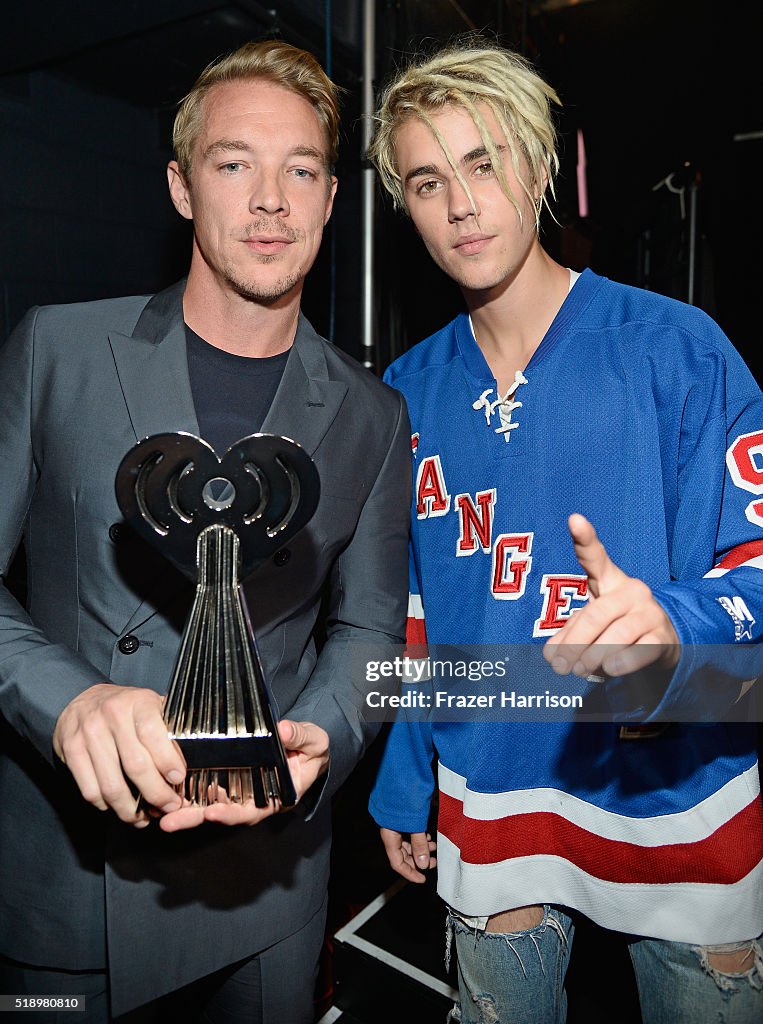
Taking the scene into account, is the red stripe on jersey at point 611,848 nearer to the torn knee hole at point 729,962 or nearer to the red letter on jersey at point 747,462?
the torn knee hole at point 729,962

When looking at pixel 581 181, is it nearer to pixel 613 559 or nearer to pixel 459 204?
pixel 459 204

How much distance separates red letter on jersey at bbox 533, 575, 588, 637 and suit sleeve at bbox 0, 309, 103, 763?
0.61m

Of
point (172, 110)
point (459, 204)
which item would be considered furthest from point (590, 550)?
point (172, 110)

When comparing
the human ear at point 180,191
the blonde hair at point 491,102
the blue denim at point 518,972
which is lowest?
the blue denim at point 518,972

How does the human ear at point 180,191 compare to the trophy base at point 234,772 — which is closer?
the trophy base at point 234,772

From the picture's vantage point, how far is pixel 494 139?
125cm

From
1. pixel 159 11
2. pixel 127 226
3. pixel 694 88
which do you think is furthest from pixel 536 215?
pixel 694 88

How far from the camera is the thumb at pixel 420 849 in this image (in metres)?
1.38

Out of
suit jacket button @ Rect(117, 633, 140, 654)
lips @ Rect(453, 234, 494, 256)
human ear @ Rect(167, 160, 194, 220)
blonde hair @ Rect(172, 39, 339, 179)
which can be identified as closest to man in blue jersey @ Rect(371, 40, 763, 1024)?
lips @ Rect(453, 234, 494, 256)

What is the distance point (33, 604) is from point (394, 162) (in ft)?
3.01

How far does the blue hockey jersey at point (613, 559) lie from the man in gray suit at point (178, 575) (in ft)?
0.50

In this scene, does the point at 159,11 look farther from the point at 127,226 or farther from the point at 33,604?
the point at 33,604

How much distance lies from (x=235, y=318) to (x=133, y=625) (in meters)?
0.46

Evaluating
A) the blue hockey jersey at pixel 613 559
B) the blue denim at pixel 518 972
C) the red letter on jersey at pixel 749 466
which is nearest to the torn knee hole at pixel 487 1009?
the blue denim at pixel 518 972
